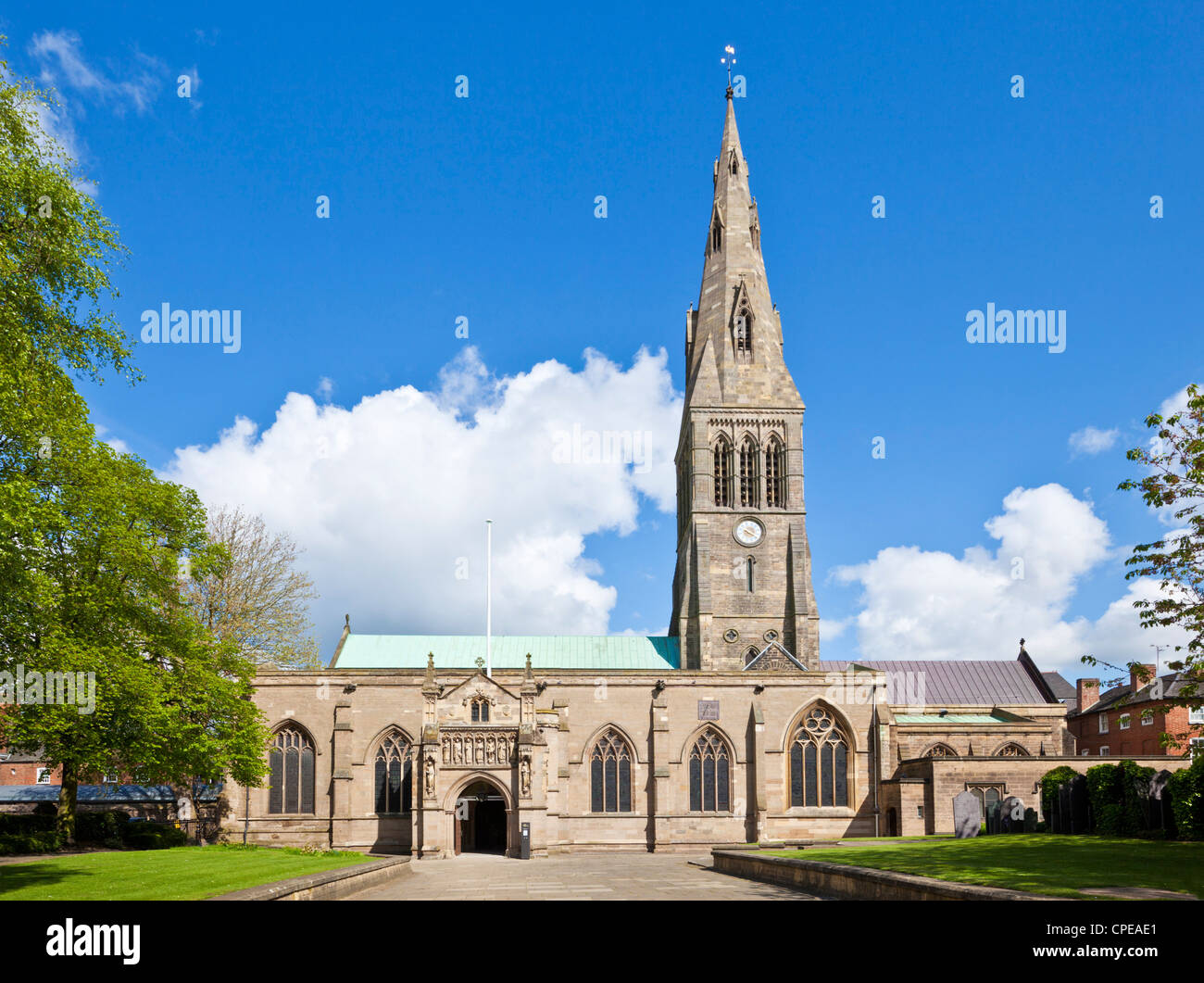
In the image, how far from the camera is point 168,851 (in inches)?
1441

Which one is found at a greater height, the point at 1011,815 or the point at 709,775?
the point at 709,775

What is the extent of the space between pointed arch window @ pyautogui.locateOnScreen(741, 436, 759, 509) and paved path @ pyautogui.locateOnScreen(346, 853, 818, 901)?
26980mm

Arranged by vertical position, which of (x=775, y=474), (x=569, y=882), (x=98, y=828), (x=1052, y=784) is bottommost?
(x=98, y=828)

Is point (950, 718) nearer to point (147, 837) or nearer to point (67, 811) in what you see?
point (147, 837)

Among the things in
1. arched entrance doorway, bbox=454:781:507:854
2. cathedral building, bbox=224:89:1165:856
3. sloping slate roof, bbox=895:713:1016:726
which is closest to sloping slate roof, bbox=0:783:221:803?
cathedral building, bbox=224:89:1165:856

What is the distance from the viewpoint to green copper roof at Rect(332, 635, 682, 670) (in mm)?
57344

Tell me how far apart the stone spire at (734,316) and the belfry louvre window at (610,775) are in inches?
905

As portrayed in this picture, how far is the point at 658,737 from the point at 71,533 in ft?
98.4

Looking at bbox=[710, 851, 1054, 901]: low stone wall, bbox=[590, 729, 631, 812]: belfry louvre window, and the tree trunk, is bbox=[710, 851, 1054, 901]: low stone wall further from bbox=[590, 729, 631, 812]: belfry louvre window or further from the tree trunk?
the tree trunk

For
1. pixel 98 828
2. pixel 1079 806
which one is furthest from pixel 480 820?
pixel 1079 806

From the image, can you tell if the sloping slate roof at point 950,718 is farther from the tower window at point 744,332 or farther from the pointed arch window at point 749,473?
the tower window at point 744,332

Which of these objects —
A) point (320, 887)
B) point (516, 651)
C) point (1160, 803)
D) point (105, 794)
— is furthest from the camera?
point (516, 651)

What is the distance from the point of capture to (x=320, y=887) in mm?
19203
